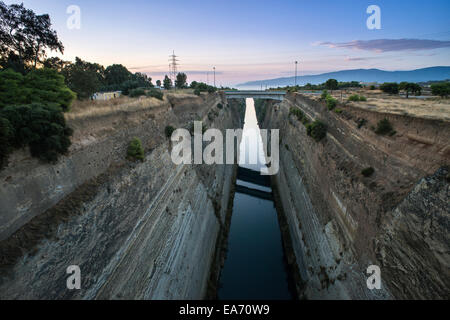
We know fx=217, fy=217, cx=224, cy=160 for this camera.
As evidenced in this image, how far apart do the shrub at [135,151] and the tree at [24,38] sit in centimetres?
1644

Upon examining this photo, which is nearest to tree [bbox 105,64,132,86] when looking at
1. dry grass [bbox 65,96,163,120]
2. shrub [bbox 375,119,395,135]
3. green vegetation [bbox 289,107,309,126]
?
dry grass [bbox 65,96,163,120]

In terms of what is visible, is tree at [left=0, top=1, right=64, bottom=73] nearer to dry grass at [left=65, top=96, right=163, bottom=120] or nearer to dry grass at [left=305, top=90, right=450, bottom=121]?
dry grass at [left=65, top=96, right=163, bottom=120]

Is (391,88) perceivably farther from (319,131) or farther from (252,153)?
(252,153)

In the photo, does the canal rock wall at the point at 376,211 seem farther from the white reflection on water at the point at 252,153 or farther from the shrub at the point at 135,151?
the white reflection on water at the point at 252,153

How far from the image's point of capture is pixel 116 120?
14.8m

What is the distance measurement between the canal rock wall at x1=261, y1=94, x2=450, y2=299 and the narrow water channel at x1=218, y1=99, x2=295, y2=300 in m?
2.40

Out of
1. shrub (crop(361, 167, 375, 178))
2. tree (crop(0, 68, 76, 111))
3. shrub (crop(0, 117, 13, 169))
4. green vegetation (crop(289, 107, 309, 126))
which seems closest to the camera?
shrub (crop(0, 117, 13, 169))

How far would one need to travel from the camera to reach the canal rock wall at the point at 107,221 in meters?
7.48

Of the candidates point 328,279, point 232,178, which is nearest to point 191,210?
point 328,279

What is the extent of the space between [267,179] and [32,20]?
117ft

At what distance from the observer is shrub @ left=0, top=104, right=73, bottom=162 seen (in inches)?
324

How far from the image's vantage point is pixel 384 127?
13.2 meters

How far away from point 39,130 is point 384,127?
1788cm
